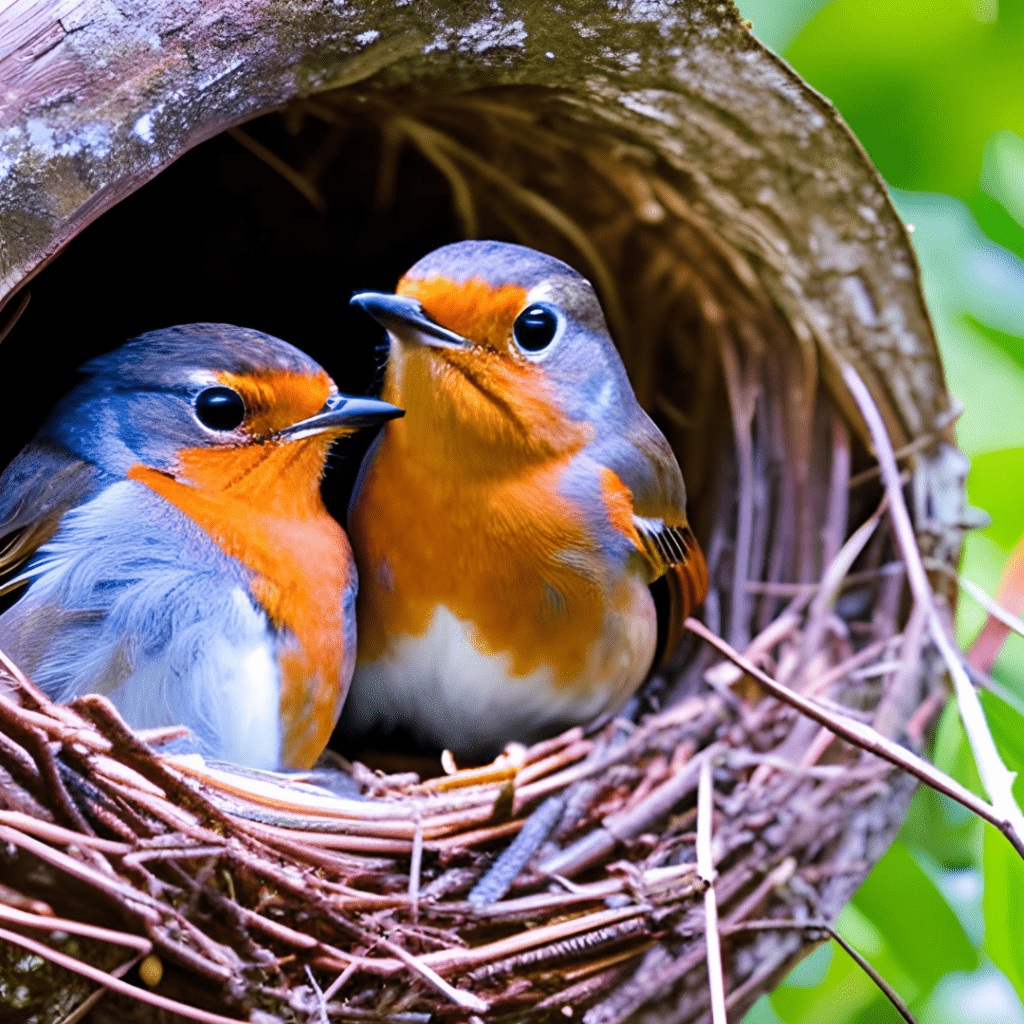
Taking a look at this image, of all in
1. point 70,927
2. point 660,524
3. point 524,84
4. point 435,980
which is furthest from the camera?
point 660,524

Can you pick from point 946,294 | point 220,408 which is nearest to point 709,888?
point 220,408

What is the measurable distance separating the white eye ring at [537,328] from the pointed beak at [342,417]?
0.47 ft

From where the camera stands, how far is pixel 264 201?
1390mm

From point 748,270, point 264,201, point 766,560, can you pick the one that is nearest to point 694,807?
point 766,560

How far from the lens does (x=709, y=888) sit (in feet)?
3.58

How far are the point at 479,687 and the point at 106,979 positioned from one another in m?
0.50

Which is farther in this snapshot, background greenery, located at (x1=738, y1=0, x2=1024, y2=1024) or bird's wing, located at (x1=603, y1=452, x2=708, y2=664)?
background greenery, located at (x1=738, y1=0, x2=1024, y2=1024)

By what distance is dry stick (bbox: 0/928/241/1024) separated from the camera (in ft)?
2.58

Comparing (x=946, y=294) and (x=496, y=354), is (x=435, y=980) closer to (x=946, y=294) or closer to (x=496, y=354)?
(x=496, y=354)

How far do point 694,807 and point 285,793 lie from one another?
1.53ft

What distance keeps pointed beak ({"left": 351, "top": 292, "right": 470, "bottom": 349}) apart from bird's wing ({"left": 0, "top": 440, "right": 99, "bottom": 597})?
287 mm

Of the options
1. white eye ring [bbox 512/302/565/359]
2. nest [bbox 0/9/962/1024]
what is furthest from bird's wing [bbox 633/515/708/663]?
white eye ring [bbox 512/302/565/359]

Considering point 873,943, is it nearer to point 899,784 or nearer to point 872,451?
point 899,784

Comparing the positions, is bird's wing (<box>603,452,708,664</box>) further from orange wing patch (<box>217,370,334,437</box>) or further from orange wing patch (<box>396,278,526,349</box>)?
orange wing patch (<box>217,370,334,437</box>)
